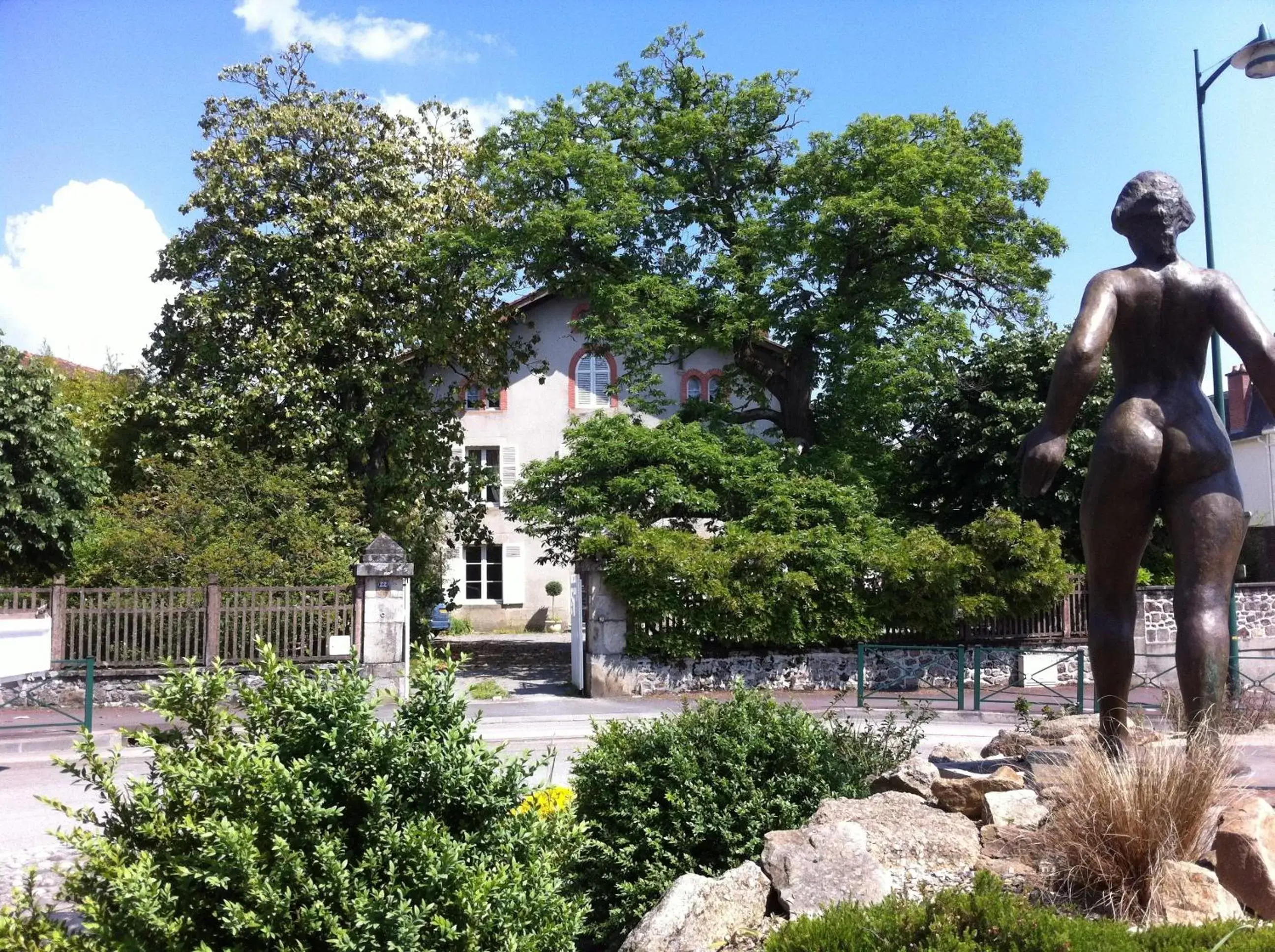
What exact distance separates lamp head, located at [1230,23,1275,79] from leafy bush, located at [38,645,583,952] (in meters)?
13.9

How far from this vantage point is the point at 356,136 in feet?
76.9

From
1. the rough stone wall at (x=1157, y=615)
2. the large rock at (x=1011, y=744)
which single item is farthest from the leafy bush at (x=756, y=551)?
the large rock at (x=1011, y=744)

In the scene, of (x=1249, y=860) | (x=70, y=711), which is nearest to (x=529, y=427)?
(x=70, y=711)

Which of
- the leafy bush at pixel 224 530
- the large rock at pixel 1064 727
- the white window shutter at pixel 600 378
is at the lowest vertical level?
the large rock at pixel 1064 727

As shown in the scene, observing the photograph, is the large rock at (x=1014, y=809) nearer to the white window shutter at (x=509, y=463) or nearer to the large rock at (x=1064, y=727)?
the large rock at (x=1064, y=727)

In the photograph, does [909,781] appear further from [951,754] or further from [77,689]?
[77,689]

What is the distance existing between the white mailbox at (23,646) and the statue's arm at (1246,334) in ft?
36.0

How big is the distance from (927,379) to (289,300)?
42.4ft

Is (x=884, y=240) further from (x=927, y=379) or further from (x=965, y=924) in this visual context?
(x=965, y=924)

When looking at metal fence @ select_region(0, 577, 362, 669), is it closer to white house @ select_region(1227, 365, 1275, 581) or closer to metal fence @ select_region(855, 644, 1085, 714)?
metal fence @ select_region(855, 644, 1085, 714)

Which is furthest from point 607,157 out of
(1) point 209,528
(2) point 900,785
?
(2) point 900,785

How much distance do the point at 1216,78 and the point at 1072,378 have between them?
1187 centimetres

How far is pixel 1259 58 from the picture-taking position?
13398mm

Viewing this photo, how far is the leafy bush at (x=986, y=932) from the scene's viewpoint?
337 cm
